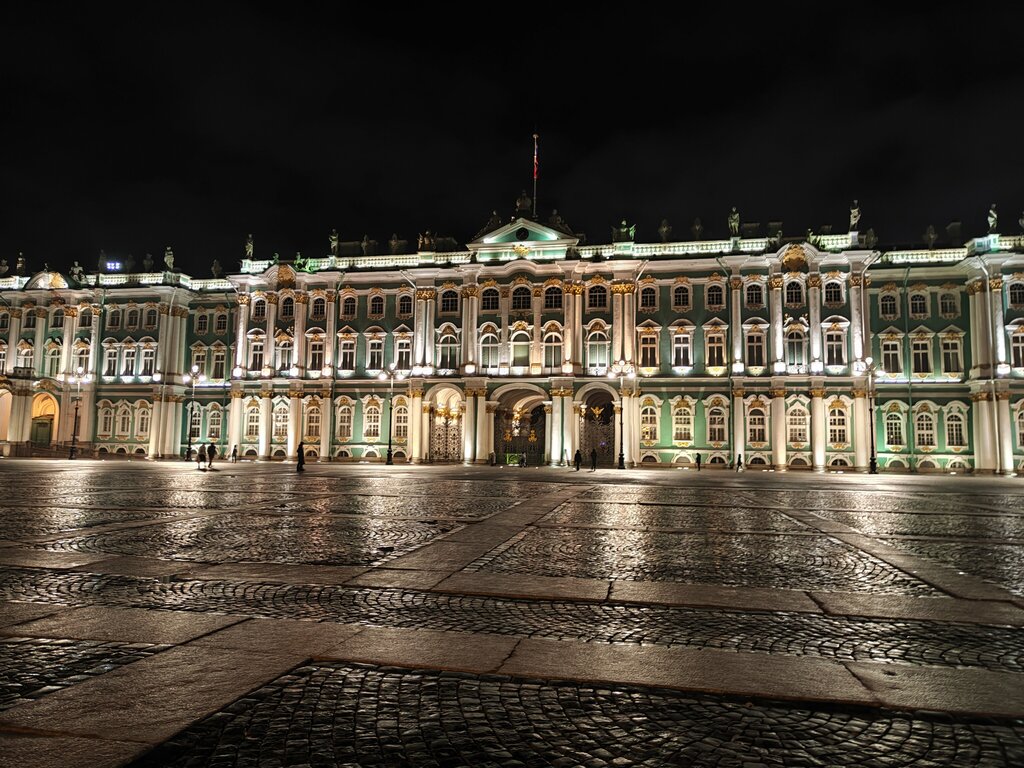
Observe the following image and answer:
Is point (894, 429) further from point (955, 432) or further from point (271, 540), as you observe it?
point (271, 540)

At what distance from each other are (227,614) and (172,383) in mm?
54310

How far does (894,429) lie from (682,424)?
12873 mm

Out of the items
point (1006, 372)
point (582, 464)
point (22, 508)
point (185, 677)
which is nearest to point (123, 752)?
point (185, 677)

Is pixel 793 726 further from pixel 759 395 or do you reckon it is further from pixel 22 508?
pixel 759 395

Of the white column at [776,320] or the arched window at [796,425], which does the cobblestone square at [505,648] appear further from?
the white column at [776,320]

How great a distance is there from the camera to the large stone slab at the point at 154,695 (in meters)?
3.12

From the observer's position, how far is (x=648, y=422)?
4706 cm

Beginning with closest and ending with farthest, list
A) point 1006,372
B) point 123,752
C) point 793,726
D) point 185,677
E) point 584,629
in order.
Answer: point 123,752
point 793,726
point 185,677
point 584,629
point 1006,372

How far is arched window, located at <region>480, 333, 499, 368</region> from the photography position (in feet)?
161

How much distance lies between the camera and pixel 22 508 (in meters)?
12.8

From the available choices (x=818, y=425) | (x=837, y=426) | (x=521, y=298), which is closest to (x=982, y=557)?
(x=818, y=425)

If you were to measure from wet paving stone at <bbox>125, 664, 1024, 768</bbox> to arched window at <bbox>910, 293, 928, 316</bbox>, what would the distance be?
48.9 metres

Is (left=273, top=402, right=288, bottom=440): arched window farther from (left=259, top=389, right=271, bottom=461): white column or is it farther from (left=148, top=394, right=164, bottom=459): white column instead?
(left=148, top=394, right=164, bottom=459): white column

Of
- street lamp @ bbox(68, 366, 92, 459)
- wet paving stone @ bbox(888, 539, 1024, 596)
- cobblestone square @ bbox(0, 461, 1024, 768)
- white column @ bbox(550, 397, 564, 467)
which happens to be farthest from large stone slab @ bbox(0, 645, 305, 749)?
street lamp @ bbox(68, 366, 92, 459)
